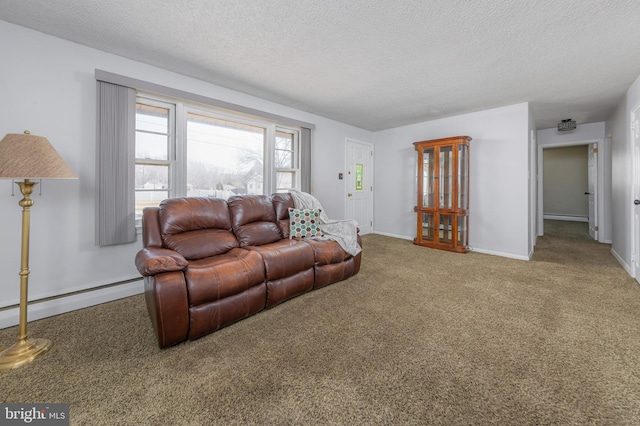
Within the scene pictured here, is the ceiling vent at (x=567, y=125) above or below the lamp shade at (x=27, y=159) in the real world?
above

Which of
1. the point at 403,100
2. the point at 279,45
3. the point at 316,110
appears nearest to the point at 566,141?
the point at 403,100

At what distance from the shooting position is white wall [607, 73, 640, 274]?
3.31 m

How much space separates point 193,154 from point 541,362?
3.84 metres

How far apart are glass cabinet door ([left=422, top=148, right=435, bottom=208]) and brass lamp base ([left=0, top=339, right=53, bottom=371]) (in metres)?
5.11

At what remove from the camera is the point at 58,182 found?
2.39 metres

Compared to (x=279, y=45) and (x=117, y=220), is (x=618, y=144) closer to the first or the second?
(x=279, y=45)

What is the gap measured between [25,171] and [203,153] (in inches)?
75.1

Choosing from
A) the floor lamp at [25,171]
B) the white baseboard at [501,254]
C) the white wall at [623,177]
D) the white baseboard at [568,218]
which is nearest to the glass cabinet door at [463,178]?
the white baseboard at [501,254]

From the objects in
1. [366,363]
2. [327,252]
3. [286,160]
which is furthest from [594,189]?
[366,363]

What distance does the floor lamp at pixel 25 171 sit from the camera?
5.22 ft

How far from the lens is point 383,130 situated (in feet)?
19.3

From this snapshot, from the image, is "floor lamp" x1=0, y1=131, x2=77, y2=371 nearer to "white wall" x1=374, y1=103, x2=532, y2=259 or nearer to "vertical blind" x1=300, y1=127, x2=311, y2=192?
"vertical blind" x1=300, y1=127, x2=311, y2=192

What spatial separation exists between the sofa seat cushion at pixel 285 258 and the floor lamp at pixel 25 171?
59.3 inches

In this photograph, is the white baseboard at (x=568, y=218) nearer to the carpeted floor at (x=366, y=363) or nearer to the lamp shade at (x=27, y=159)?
the carpeted floor at (x=366, y=363)
